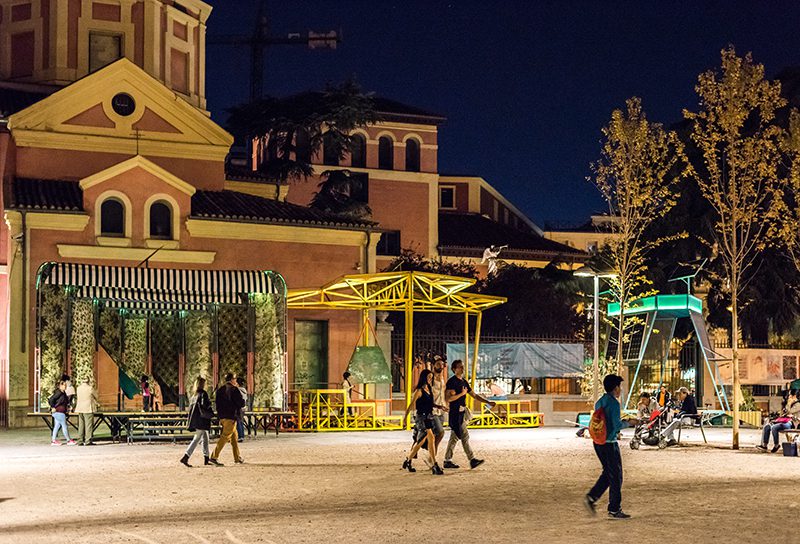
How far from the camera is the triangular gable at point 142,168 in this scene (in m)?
33.5

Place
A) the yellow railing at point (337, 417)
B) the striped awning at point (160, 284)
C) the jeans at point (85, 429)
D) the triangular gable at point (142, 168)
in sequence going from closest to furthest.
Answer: the jeans at point (85, 429), the striped awning at point (160, 284), the yellow railing at point (337, 417), the triangular gable at point (142, 168)

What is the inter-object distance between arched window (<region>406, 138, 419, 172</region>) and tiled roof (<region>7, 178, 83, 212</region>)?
1472 inches

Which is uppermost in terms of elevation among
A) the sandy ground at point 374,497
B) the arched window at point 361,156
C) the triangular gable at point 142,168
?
the arched window at point 361,156

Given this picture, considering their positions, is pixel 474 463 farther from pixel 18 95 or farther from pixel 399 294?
pixel 18 95

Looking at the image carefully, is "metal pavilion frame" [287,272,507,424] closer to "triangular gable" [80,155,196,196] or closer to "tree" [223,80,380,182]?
"triangular gable" [80,155,196,196]

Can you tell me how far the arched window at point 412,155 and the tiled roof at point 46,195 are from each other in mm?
37381

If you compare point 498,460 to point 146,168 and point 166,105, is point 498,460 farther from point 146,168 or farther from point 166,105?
point 166,105

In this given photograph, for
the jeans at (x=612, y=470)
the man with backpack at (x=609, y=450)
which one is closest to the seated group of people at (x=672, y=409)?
the man with backpack at (x=609, y=450)

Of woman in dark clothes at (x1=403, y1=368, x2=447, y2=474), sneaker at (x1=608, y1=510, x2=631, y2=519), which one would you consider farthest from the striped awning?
sneaker at (x1=608, y1=510, x2=631, y2=519)

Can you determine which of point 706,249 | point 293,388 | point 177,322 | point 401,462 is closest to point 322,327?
point 293,388

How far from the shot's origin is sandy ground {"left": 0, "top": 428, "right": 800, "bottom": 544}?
12.7m

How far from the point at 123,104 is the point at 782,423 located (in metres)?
21.5

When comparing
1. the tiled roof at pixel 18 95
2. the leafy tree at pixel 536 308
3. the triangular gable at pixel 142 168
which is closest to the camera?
the triangular gable at pixel 142 168

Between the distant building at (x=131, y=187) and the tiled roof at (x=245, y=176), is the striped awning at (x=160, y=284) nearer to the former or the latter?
the distant building at (x=131, y=187)
